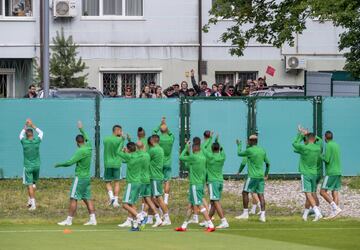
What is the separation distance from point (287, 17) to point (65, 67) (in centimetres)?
1007

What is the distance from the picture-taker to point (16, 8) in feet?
172

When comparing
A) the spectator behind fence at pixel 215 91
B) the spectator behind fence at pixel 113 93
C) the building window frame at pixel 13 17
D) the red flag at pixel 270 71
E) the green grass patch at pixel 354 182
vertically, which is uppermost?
the building window frame at pixel 13 17

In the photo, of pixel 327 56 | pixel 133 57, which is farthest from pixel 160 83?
pixel 327 56

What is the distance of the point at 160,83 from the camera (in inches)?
2089

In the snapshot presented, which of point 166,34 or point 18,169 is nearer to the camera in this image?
point 18,169

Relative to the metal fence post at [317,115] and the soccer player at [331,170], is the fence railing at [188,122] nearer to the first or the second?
the metal fence post at [317,115]

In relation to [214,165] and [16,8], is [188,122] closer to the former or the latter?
[214,165]

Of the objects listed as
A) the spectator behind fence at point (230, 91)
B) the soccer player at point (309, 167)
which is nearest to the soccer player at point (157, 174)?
the soccer player at point (309, 167)

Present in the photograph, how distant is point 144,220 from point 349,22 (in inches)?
420

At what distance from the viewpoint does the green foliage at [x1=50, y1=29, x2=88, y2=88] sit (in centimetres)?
4897

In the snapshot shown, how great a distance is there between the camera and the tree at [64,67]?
1928 inches

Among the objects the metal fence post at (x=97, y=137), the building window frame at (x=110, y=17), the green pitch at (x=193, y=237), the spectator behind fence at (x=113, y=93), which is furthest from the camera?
the building window frame at (x=110, y=17)

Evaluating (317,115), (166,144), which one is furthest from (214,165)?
(317,115)

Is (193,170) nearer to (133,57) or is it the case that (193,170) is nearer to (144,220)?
(144,220)
